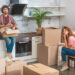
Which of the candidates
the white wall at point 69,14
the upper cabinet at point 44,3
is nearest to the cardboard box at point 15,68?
the upper cabinet at point 44,3

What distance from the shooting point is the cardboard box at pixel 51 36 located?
16.9 ft

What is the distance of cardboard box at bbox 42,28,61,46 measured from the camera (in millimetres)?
5148

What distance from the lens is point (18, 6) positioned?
5488mm

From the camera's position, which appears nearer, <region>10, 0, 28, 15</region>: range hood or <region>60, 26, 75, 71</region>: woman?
<region>60, 26, 75, 71</region>: woman

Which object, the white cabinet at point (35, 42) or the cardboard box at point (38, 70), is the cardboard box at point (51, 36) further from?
the cardboard box at point (38, 70)

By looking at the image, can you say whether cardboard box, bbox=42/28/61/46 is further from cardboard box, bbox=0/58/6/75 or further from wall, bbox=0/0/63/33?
cardboard box, bbox=0/58/6/75

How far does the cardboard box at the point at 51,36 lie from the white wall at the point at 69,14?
1101 mm

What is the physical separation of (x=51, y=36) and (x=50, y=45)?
0.23m

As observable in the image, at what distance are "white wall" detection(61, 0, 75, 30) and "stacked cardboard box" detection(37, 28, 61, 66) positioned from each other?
1.14m

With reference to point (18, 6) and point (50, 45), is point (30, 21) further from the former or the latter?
point (50, 45)

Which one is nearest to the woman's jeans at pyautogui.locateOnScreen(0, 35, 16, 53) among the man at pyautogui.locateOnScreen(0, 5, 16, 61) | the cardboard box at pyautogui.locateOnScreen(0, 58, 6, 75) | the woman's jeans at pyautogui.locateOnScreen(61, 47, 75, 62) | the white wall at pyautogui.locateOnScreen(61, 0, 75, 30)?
the man at pyautogui.locateOnScreen(0, 5, 16, 61)

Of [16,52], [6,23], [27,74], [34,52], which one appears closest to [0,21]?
[6,23]

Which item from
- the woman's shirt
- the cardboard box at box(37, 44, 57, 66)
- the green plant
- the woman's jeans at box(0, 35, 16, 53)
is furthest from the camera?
the green plant

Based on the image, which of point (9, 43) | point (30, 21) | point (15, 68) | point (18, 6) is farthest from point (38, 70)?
point (30, 21)
